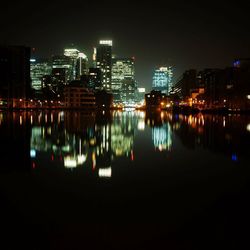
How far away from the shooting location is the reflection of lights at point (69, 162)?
13.7 metres

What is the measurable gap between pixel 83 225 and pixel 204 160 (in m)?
9.27

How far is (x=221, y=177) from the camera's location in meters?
12.0

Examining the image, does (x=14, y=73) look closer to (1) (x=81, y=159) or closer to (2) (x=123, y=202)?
(1) (x=81, y=159)

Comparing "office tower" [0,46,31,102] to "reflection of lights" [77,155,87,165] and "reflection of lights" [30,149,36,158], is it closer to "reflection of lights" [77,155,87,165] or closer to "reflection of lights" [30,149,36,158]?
"reflection of lights" [30,149,36,158]

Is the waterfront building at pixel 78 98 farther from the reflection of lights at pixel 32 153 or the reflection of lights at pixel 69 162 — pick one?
the reflection of lights at pixel 69 162

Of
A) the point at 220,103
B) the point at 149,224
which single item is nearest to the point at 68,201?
the point at 149,224

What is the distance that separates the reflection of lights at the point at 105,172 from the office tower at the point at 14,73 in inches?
4808

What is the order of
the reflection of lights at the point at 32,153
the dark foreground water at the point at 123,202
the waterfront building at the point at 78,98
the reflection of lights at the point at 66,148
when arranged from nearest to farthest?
the dark foreground water at the point at 123,202, the reflection of lights at the point at 32,153, the reflection of lights at the point at 66,148, the waterfront building at the point at 78,98

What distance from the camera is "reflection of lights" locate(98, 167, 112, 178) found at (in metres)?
12.0

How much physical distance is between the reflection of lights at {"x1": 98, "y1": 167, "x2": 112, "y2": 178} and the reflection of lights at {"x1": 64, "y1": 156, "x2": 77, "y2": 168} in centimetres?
120

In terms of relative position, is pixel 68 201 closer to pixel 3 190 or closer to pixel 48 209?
pixel 48 209

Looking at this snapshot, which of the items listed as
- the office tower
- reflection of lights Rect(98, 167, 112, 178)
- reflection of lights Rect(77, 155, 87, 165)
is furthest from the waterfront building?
reflection of lights Rect(98, 167, 112, 178)

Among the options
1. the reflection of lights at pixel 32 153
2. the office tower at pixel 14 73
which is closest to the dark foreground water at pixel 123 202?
the reflection of lights at pixel 32 153

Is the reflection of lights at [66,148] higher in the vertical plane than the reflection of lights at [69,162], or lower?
higher
